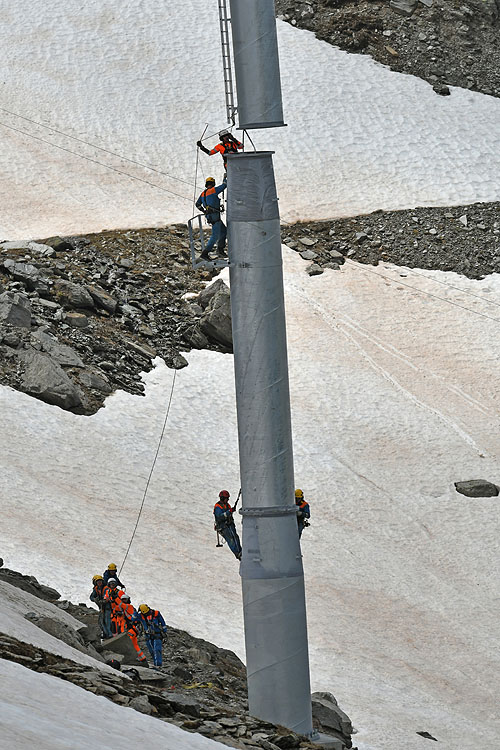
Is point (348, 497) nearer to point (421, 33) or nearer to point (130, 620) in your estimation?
point (130, 620)

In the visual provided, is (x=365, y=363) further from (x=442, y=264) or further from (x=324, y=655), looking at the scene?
(x=324, y=655)

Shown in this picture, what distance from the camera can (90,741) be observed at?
910 centimetres

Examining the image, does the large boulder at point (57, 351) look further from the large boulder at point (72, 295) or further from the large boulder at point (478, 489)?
the large boulder at point (478, 489)

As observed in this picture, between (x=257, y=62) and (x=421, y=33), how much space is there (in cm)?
4264

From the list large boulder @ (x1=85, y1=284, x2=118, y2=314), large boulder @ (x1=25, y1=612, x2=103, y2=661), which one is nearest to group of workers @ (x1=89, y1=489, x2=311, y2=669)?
large boulder @ (x1=25, y1=612, x2=103, y2=661)

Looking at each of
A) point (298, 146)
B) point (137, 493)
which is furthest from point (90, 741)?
point (298, 146)

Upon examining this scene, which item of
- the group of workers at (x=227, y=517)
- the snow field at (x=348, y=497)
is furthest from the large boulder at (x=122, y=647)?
the group of workers at (x=227, y=517)

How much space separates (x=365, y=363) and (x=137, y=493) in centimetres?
1096

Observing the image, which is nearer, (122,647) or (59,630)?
(59,630)

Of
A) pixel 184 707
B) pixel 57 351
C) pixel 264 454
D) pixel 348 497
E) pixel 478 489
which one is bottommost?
pixel 184 707

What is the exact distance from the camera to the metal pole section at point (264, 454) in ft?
40.2

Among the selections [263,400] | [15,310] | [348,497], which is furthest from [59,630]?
[15,310]

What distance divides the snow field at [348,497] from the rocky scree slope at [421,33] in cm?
1618

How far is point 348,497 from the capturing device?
93.1ft
